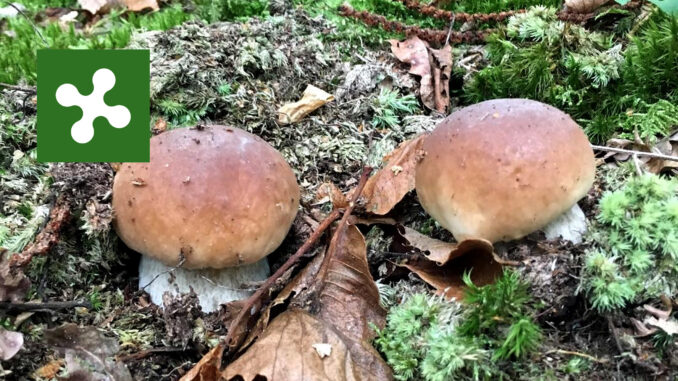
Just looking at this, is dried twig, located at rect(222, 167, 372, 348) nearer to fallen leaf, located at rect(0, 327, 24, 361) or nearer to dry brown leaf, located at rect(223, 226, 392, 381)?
dry brown leaf, located at rect(223, 226, 392, 381)

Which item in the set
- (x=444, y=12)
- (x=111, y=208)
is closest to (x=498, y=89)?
(x=444, y=12)

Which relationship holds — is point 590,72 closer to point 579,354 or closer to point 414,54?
point 414,54

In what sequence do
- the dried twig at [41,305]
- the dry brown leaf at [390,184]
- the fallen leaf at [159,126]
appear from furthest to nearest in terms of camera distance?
the fallen leaf at [159,126] < the dry brown leaf at [390,184] < the dried twig at [41,305]

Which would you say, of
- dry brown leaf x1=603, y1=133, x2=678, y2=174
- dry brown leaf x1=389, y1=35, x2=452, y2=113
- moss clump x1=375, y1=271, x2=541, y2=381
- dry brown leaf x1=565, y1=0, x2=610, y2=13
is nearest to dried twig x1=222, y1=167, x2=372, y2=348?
moss clump x1=375, y1=271, x2=541, y2=381

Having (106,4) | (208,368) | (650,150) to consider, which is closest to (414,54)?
(650,150)

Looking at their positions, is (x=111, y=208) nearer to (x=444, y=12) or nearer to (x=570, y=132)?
(x=570, y=132)

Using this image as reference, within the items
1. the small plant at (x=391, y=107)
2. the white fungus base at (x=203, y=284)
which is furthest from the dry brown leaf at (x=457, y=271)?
the small plant at (x=391, y=107)

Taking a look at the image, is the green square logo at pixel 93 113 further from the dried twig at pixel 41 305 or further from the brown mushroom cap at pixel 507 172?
the brown mushroom cap at pixel 507 172
